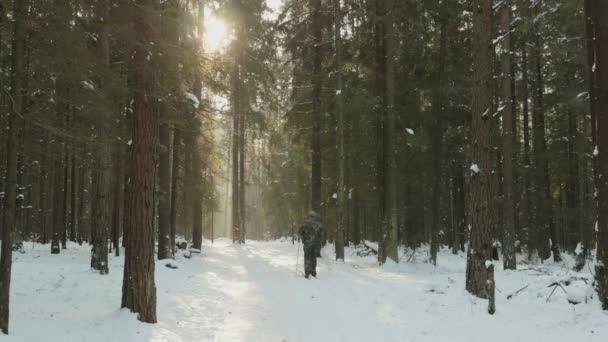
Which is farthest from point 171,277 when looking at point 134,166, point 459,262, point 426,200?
point 426,200

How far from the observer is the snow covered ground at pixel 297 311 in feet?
21.9

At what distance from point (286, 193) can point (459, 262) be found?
23.2 m

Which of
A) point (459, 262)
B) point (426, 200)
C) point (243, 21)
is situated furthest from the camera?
point (426, 200)

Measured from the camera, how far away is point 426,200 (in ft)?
93.5

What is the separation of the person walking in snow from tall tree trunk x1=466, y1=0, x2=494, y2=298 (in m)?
5.26

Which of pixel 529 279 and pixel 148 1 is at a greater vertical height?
pixel 148 1

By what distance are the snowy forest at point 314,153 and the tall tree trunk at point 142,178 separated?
0.03 meters

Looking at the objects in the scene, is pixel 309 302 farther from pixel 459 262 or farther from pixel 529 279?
pixel 459 262

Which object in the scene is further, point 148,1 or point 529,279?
point 529,279

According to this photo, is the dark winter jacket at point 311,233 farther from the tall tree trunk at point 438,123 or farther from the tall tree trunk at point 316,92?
the tall tree trunk at point 438,123

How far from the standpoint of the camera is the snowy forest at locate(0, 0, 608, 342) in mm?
7168

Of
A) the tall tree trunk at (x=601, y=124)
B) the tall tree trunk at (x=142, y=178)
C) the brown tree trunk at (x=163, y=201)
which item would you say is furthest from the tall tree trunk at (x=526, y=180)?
the tall tree trunk at (x=142, y=178)

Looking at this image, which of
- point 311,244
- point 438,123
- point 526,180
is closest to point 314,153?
point 438,123

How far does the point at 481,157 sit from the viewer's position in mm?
9367
